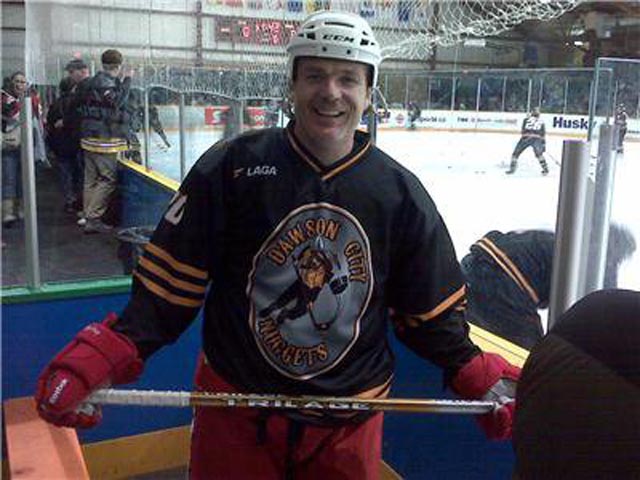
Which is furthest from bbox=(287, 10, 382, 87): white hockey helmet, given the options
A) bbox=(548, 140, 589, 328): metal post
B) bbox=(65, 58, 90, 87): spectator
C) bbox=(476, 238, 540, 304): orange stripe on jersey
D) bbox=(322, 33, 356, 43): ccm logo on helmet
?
bbox=(65, 58, 90, 87): spectator

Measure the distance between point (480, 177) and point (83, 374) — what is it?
7.65 m

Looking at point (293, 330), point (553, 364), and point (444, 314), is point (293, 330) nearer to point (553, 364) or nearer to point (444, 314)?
point (444, 314)

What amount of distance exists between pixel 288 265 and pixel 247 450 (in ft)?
0.94

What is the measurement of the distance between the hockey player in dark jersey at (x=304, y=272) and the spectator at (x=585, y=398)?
70cm

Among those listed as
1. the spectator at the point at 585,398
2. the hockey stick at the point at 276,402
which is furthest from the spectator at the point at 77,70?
the spectator at the point at 585,398

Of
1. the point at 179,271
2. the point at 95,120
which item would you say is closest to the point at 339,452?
the point at 179,271

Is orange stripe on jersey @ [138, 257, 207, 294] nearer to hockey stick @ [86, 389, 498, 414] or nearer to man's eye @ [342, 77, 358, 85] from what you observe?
hockey stick @ [86, 389, 498, 414]

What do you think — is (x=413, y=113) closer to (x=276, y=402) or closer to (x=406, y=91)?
(x=406, y=91)

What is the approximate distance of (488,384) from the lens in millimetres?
1111

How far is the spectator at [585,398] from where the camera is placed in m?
0.33

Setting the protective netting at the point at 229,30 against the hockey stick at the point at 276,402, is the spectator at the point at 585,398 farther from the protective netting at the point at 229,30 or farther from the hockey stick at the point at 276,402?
the protective netting at the point at 229,30

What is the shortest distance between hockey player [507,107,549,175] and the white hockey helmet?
724cm

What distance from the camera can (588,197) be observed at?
3.40 feet

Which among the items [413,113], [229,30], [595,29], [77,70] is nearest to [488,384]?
[229,30]
